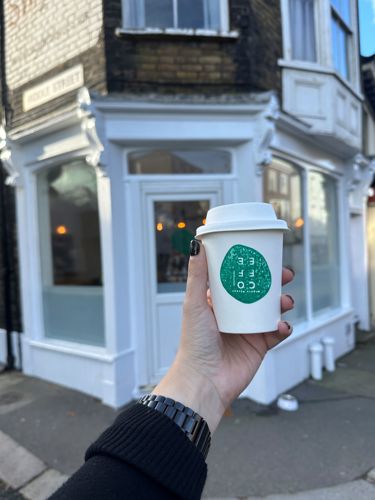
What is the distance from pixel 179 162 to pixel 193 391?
3784 millimetres

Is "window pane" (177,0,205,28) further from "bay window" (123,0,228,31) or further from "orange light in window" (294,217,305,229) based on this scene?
"orange light in window" (294,217,305,229)

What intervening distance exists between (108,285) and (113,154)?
149 centimetres

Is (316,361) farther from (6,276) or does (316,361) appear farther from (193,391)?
(6,276)

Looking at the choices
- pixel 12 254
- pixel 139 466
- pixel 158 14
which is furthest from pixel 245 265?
pixel 12 254

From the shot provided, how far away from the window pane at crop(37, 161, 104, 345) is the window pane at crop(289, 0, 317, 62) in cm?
341

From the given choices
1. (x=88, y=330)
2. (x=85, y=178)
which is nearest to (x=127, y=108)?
(x=85, y=178)

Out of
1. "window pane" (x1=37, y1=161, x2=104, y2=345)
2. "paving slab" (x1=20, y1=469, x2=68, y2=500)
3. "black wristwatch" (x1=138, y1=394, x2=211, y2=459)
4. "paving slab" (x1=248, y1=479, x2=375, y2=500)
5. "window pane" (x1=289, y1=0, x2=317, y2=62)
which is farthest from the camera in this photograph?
"window pane" (x1=289, y1=0, x2=317, y2=62)

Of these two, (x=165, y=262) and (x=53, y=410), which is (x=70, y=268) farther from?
(x=53, y=410)

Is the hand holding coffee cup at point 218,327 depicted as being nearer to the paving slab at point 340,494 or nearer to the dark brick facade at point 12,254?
the paving slab at point 340,494

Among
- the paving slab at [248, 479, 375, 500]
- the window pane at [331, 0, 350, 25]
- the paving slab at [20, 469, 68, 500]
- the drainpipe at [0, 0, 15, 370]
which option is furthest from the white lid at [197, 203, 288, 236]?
the window pane at [331, 0, 350, 25]

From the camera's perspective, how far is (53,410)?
182 inches

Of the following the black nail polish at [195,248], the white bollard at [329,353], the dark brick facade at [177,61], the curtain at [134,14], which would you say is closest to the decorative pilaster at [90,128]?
the dark brick facade at [177,61]

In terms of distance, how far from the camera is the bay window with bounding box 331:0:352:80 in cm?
637

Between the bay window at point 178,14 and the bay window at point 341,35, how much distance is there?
2.22 meters
